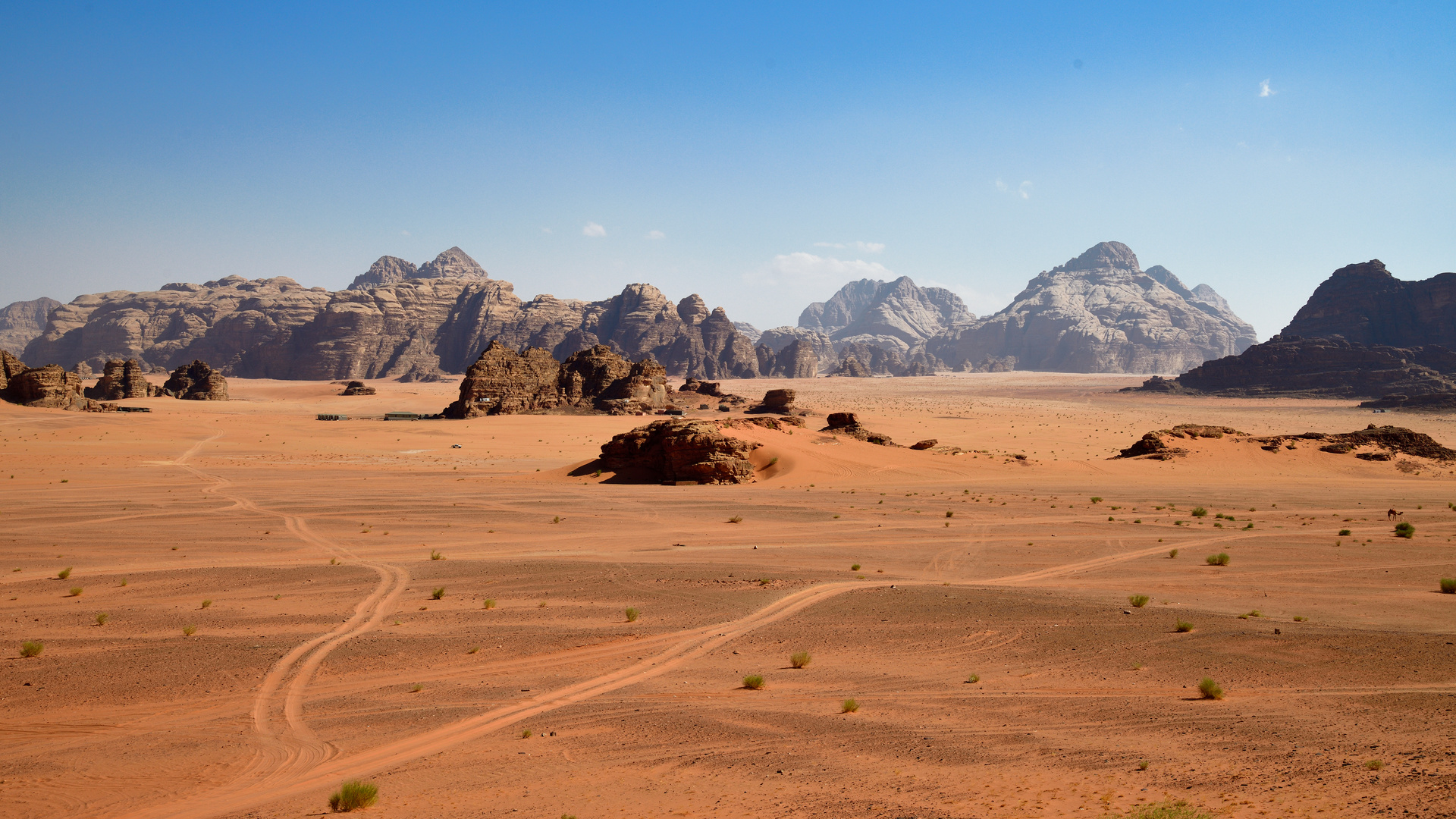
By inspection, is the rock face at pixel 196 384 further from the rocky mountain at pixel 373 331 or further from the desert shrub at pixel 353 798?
the desert shrub at pixel 353 798

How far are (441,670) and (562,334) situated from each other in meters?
181

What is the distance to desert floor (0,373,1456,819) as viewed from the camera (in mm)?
5895

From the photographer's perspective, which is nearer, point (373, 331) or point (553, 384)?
point (553, 384)

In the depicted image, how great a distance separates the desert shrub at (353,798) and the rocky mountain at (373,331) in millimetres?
167633

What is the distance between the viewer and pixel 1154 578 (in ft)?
43.0

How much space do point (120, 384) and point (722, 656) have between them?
86180 mm

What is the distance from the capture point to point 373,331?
166625 millimetres

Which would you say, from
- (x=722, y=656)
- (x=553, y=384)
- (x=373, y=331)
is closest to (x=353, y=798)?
(x=722, y=656)

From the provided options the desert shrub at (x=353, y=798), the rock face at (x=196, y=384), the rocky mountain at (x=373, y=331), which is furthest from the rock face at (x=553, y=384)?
the rocky mountain at (x=373, y=331)

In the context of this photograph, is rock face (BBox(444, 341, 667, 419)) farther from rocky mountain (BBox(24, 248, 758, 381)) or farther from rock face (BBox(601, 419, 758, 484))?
rocky mountain (BBox(24, 248, 758, 381))

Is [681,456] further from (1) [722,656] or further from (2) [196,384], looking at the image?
(2) [196,384]

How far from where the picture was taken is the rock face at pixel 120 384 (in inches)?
2832

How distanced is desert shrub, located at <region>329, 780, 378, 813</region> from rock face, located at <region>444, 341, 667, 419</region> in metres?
54.5

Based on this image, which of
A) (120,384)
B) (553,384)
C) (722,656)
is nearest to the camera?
(722,656)
